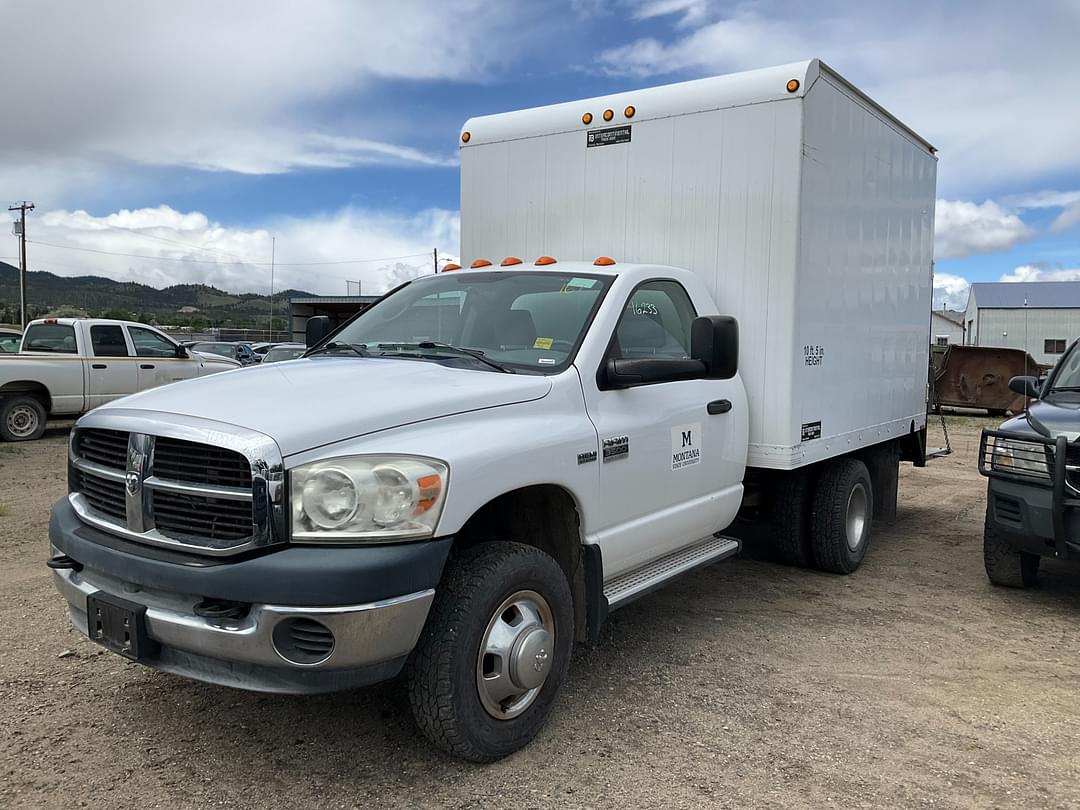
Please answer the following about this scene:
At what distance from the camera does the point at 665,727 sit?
3.74 m

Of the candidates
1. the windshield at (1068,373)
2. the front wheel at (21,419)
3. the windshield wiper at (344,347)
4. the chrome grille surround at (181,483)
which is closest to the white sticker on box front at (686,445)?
the windshield wiper at (344,347)

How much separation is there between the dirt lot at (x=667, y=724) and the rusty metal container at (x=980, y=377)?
620 inches

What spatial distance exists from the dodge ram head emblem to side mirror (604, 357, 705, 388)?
6.37 ft

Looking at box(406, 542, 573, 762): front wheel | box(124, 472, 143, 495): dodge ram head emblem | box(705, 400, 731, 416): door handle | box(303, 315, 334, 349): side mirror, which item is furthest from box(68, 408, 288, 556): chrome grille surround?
box(705, 400, 731, 416): door handle

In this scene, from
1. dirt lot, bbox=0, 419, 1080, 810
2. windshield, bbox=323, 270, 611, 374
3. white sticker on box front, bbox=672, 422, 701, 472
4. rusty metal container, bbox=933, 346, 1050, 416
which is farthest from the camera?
rusty metal container, bbox=933, 346, 1050, 416

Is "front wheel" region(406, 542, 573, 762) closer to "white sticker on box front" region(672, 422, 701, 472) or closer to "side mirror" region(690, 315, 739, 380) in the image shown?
"white sticker on box front" region(672, 422, 701, 472)

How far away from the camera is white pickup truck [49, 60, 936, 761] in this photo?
2873 mm

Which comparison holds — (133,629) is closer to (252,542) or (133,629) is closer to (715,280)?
(252,542)

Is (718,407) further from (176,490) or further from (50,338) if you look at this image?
(50,338)

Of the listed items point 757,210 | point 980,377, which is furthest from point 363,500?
point 980,377

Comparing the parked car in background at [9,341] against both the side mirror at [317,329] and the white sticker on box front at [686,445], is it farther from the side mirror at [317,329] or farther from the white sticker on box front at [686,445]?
the white sticker on box front at [686,445]

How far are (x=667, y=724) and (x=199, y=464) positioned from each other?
222 cm

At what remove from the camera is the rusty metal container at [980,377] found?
19.7 m

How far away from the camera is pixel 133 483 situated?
10.2ft
